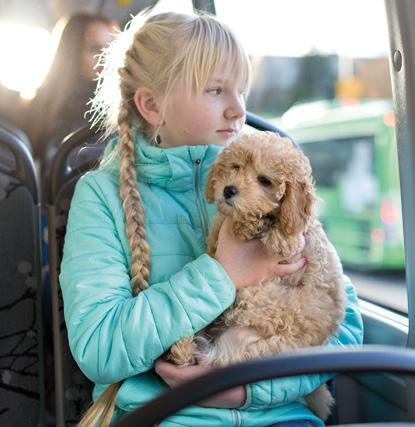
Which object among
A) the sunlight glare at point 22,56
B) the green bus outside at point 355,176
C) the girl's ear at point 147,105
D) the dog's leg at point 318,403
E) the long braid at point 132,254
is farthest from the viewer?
the green bus outside at point 355,176

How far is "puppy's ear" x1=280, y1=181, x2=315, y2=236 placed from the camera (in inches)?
55.5

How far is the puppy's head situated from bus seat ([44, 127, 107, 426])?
65 cm

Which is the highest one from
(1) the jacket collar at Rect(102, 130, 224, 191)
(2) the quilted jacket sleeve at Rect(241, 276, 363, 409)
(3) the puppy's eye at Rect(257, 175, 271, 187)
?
(1) the jacket collar at Rect(102, 130, 224, 191)

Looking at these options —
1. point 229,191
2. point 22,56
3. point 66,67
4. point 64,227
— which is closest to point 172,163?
point 229,191

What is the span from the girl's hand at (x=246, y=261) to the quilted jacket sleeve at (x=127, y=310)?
0.19 feet

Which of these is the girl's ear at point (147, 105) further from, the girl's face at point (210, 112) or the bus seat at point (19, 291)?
the bus seat at point (19, 291)

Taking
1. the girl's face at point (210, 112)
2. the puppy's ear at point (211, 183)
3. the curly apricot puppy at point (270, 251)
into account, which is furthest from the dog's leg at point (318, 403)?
the girl's face at point (210, 112)

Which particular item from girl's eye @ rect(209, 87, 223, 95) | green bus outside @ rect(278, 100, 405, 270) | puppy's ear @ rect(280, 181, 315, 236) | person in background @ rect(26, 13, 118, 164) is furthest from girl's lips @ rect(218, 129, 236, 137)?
green bus outside @ rect(278, 100, 405, 270)

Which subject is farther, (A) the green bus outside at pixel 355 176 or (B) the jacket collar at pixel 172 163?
(A) the green bus outside at pixel 355 176

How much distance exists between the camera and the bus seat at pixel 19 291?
1.89 meters

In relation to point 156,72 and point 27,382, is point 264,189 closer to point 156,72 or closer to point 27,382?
point 156,72

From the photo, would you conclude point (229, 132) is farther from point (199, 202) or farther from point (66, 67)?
point (66, 67)

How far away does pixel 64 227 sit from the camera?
1.95m

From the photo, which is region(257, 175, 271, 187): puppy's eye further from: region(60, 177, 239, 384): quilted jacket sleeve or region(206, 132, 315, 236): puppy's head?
region(60, 177, 239, 384): quilted jacket sleeve
